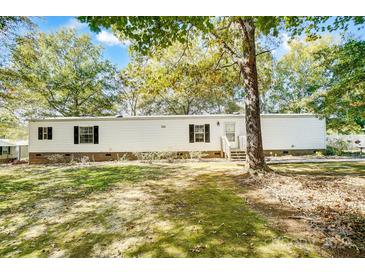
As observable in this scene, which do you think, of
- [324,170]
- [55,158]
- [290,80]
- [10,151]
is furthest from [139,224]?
[290,80]

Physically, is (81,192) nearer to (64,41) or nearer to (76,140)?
(76,140)

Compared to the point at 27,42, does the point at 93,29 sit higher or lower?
lower

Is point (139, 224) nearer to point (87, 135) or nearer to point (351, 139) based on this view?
point (87, 135)

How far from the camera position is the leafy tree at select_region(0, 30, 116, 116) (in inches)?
644

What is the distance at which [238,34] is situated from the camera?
6.88m

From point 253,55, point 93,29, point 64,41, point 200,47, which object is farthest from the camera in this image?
point 64,41

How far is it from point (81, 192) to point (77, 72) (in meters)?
14.5

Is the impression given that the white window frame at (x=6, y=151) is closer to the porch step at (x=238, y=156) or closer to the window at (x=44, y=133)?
the window at (x=44, y=133)

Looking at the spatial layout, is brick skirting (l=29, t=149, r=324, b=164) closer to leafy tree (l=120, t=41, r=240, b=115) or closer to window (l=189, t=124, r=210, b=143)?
window (l=189, t=124, r=210, b=143)

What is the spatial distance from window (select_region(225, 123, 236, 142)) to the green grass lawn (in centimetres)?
712

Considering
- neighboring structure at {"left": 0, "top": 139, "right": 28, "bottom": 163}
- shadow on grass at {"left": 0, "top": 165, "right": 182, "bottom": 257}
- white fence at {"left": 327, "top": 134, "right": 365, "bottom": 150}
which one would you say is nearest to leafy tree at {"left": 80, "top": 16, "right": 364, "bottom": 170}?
shadow on grass at {"left": 0, "top": 165, "right": 182, "bottom": 257}

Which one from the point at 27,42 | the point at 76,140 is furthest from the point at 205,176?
the point at 76,140
